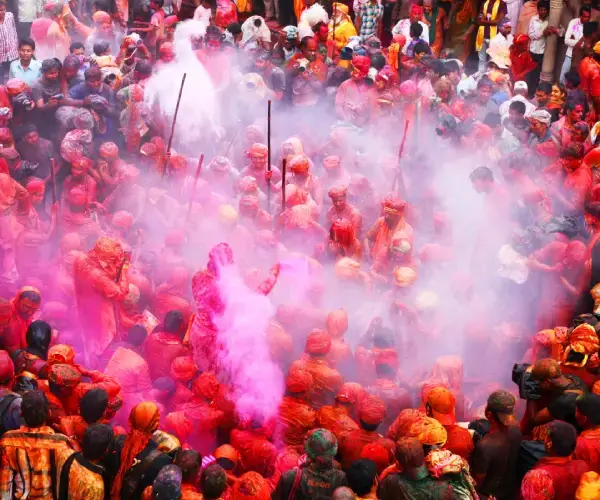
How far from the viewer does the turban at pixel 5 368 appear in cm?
684

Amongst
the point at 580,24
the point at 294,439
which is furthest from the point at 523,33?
the point at 294,439

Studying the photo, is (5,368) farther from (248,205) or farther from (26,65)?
(26,65)

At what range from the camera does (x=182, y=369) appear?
759 cm

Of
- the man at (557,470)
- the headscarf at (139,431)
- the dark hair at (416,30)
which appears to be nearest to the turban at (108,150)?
the headscarf at (139,431)

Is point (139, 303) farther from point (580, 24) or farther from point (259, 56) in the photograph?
point (580, 24)

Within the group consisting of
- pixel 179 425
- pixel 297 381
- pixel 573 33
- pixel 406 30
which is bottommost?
pixel 179 425

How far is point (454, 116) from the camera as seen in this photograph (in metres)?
12.7

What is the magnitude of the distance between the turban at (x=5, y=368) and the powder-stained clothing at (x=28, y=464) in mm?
1030

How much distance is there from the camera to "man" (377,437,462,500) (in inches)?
223

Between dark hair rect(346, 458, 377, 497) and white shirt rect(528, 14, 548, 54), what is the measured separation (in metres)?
10.4

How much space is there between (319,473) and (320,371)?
158cm

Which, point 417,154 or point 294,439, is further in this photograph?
point 417,154

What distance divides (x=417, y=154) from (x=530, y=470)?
6.71m

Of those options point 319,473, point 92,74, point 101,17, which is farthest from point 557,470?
point 101,17
